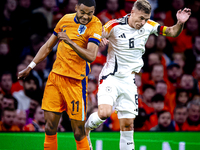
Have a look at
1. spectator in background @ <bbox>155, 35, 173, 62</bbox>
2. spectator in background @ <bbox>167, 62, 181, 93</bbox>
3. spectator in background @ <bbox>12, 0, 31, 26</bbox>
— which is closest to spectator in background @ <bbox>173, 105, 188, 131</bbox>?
spectator in background @ <bbox>167, 62, 181, 93</bbox>

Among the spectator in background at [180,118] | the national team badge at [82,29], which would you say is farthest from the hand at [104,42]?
the spectator in background at [180,118]

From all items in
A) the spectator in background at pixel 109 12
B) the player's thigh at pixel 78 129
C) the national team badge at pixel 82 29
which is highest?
the spectator in background at pixel 109 12

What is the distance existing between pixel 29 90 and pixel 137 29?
90.5 inches

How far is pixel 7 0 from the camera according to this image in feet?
18.2

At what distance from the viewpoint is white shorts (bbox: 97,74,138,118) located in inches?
121

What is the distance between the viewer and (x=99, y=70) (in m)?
4.98

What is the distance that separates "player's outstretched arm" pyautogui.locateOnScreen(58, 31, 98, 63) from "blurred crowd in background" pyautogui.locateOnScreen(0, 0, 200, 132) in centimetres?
197

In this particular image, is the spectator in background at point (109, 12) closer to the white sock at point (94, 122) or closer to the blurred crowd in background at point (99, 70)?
the blurred crowd in background at point (99, 70)

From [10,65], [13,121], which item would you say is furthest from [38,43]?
[13,121]

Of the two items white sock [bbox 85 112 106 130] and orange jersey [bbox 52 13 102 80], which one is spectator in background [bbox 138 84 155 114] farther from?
orange jersey [bbox 52 13 102 80]

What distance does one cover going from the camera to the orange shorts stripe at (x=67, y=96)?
2912mm

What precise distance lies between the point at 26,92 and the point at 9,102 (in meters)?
0.31

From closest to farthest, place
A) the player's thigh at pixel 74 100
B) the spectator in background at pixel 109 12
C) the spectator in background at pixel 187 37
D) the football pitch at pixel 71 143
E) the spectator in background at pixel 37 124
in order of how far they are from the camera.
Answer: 1. the player's thigh at pixel 74 100
2. the football pitch at pixel 71 143
3. the spectator in background at pixel 37 124
4. the spectator in background at pixel 109 12
5. the spectator in background at pixel 187 37

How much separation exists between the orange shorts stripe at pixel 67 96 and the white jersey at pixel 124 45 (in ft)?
1.36
